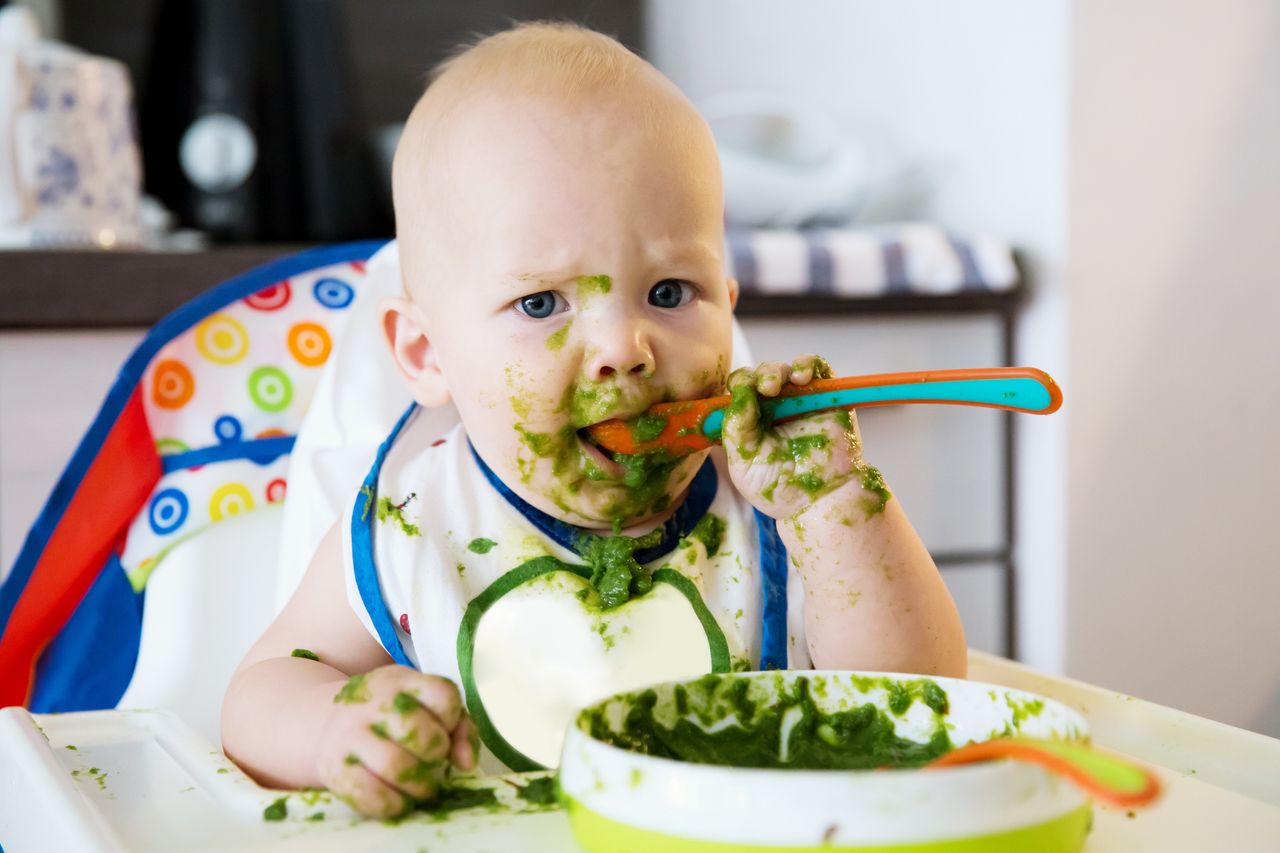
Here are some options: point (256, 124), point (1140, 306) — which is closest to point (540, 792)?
point (1140, 306)

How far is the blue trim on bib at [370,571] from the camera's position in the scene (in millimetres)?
825

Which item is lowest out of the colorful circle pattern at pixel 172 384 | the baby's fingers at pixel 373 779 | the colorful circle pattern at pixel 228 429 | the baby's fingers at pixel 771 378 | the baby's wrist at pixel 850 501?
the baby's fingers at pixel 373 779

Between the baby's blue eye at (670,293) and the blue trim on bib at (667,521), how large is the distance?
16cm

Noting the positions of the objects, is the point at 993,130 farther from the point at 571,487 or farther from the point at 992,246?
the point at 571,487

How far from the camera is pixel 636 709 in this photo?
0.54m

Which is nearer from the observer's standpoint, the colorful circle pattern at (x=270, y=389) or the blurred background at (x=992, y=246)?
the colorful circle pattern at (x=270, y=389)

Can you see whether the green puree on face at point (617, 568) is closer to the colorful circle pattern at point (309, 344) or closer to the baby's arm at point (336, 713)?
the baby's arm at point (336, 713)

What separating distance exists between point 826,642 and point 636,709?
0.25 meters

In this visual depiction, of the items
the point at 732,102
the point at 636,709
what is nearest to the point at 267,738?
the point at 636,709

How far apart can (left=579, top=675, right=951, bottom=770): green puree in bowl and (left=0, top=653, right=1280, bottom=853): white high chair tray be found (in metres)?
0.06

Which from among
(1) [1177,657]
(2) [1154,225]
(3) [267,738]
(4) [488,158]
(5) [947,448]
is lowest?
(1) [1177,657]

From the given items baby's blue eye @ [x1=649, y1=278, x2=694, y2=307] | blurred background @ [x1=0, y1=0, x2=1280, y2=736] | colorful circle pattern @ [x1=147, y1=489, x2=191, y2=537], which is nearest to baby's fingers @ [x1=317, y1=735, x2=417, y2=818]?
baby's blue eye @ [x1=649, y1=278, x2=694, y2=307]

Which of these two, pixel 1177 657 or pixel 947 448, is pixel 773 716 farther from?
pixel 1177 657

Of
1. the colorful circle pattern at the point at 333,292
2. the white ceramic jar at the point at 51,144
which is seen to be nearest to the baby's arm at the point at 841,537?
the colorful circle pattern at the point at 333,292
